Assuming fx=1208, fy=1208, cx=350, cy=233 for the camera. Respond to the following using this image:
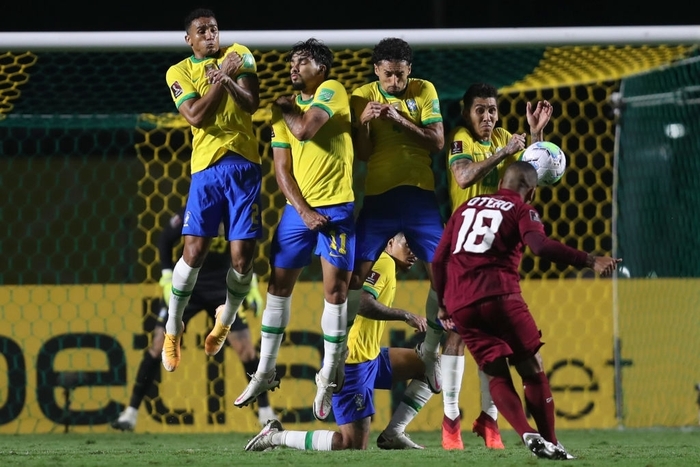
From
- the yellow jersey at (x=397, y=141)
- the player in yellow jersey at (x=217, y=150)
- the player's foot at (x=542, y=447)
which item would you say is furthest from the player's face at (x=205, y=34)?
the player's foot at (x=542, y=447)

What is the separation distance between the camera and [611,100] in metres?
10.2

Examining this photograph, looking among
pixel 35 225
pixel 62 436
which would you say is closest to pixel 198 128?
pixel 62 436

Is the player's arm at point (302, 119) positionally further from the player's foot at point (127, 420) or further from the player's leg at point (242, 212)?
the player's foot at point (127, 420)

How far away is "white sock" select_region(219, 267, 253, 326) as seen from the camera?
23.4 feet

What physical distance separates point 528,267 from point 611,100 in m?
2.67

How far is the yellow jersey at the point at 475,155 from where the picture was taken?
723cm

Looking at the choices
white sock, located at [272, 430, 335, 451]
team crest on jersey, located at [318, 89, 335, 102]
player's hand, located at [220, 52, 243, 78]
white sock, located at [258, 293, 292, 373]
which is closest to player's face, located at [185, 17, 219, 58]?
player's hand, located at [220, 52, 243, 78]

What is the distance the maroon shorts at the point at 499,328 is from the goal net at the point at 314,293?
3.69 metres

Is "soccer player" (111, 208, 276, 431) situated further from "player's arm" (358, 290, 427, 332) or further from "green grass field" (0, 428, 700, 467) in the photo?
"player's arm" (358, 290, 427, 332)

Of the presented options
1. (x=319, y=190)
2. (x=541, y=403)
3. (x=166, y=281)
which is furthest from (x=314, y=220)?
(x=166, y=281)

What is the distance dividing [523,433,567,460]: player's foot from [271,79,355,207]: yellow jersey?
6.09 ft

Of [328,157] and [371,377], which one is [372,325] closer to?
[371,377]

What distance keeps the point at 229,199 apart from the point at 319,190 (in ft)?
1.77

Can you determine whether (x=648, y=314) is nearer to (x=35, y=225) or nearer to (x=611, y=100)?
A: (x=611, y=100)
